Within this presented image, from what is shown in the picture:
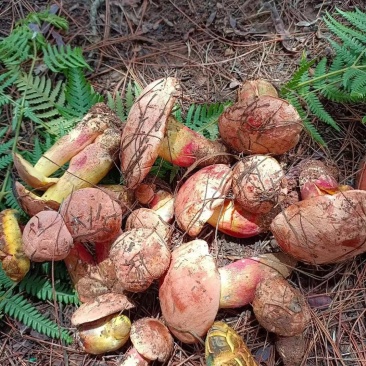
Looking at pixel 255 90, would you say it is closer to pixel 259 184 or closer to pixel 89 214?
pixel 259 184

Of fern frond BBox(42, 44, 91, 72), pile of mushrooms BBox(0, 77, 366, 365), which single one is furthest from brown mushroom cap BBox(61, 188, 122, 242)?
fern frond BBox(42, 44, 91, 72)

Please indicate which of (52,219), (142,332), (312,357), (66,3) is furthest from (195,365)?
(66,3)

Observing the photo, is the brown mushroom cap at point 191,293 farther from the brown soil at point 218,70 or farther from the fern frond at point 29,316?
the fern frond at point 29,316

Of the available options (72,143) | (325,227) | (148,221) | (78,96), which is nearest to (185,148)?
(148,221)

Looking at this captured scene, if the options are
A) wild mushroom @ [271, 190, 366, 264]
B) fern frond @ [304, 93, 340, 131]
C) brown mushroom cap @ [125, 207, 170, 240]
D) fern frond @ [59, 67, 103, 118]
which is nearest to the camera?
wild mushroom @ [271, 190, 366, 264]

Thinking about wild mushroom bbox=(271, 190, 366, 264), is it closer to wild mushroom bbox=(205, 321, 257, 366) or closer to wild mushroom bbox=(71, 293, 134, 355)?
wild mushroom bbox=(205, 321, 257, 366)

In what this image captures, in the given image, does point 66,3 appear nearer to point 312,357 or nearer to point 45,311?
point 45,311
